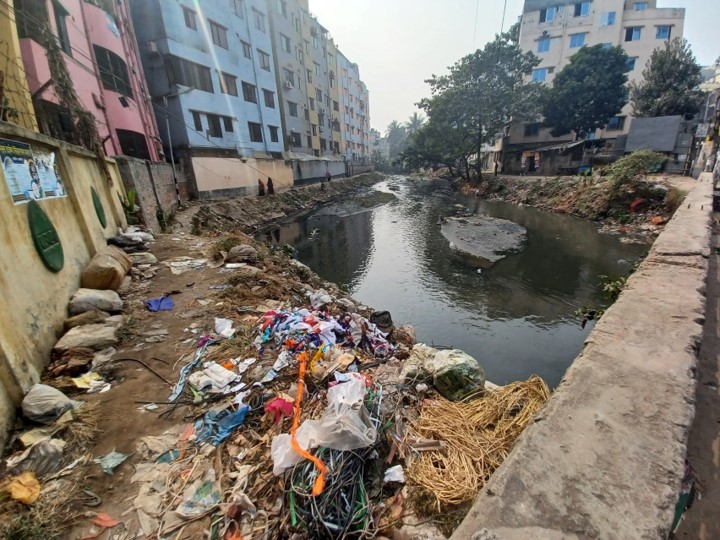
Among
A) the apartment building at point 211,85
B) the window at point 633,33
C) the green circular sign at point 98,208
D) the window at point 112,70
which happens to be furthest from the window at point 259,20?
the window at point 633,33

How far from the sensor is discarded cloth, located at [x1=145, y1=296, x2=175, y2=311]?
16.5 ft

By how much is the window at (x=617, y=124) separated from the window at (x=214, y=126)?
115 ft

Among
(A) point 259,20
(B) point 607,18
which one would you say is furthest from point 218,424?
(B) point 607,18

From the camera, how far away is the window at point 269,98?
23641 millimetres

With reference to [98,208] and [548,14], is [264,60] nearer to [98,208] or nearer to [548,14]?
[98,208]

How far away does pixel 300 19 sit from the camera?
2989 centimetres

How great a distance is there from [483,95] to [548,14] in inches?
528

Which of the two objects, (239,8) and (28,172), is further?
(239,8)

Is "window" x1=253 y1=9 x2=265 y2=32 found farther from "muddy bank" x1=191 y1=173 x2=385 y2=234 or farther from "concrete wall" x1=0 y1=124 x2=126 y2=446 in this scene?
"concrete wall" x1=0 y1=124 x2=126 y2=446

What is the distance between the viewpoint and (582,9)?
29.7 metres

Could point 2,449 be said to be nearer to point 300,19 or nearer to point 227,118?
point 227,118

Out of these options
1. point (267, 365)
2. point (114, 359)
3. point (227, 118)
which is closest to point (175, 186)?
point (227, 118)

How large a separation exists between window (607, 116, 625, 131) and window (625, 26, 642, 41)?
753 cm

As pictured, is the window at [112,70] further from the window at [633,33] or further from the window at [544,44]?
the window at [633,33]
